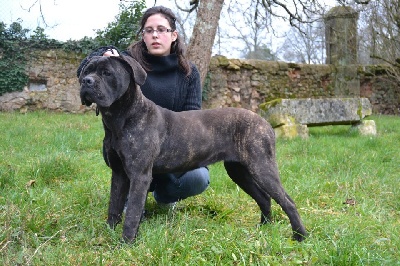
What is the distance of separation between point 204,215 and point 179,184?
41 cm

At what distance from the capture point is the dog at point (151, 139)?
10.0 ft

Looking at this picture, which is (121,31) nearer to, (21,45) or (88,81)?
(21,45)

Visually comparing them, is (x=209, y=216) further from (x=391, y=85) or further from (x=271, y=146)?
(x=391, y=85)

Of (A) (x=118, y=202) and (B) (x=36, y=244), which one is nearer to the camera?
(B) (x=36, y=244)

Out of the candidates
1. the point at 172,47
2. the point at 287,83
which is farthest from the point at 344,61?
the point at 172,47

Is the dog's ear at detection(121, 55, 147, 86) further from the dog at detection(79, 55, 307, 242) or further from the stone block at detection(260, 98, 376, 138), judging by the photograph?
the stone block at detection(260, 98, 376, 138)

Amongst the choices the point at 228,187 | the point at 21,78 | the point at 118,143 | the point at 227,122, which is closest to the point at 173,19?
the point at 227,122

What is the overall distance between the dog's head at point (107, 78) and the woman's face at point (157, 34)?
759 millimetres

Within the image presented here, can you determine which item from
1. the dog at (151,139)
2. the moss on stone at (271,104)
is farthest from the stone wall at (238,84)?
the dog at (151,139)

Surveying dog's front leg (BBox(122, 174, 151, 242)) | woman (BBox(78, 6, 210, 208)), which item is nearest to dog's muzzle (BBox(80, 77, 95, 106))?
dog's front leg (BBox(122, 174, 151, 242))

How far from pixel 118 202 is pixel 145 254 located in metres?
0.86

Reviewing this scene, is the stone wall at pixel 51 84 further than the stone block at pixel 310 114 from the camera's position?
Yes

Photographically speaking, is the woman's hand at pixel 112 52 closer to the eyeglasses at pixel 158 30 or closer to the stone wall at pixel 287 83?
the eyeglasses at pixel 158 30

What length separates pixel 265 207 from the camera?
12.9 feet
